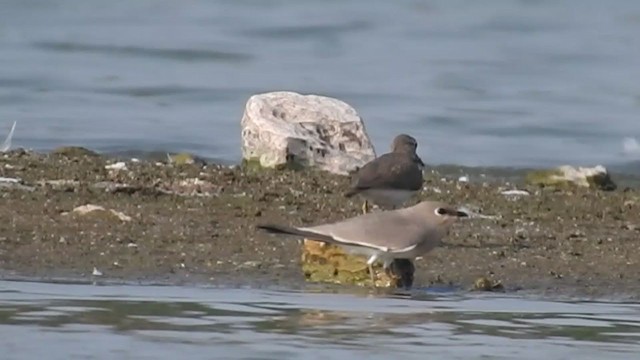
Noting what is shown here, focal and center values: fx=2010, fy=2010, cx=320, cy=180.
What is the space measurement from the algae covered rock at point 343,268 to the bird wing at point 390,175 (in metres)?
1.55

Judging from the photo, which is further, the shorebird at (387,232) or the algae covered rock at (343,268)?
the algae covered rock at (343,268)

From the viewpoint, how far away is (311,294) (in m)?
9.27

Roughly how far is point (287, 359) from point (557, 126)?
1043cm

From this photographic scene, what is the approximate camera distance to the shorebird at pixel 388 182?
11250 millimetres

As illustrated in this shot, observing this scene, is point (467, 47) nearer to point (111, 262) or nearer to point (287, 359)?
point (111, 262)

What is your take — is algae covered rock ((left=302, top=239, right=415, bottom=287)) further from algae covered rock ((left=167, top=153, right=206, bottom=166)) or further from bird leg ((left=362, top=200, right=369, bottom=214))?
algae covered rock ((left=167, top=153, right=206, bottom=166))

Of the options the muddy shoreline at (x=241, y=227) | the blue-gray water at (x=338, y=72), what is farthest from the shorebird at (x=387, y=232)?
the blue-gray water at (x=338, y=72)

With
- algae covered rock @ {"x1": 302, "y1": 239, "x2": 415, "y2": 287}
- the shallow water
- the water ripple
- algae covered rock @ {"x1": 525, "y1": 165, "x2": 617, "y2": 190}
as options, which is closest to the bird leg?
algae covered rock @ {"x1": 302, "y1": 239, "x2": 415, "y2": 287}

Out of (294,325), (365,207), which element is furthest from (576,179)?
(294,325)

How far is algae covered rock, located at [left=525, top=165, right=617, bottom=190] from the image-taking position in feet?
42.9

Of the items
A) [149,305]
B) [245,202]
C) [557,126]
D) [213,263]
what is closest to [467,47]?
[557,126]

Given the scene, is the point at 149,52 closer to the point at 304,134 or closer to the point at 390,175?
the point at 304,134

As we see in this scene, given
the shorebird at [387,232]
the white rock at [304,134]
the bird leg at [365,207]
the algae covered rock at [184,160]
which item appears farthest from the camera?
the algae covered rock at [184,160]

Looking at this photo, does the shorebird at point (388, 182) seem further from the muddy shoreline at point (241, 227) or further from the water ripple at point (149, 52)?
the water ripple at point (149, 52)
